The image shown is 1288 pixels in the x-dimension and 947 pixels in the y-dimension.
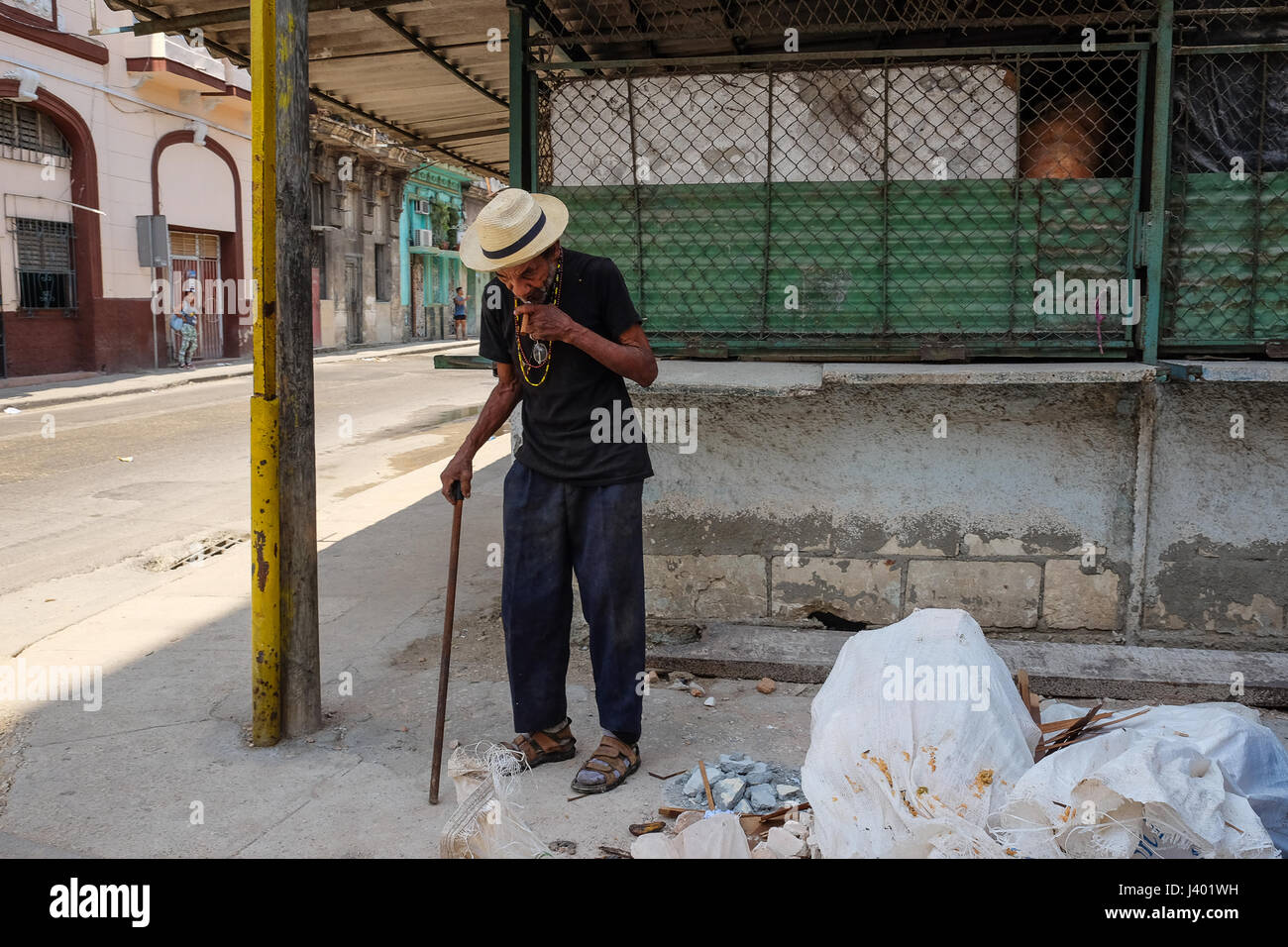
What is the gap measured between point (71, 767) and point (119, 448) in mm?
7908

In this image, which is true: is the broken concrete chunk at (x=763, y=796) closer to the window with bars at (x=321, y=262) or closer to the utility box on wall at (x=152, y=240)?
the utility box on wall at (x=152, y=240)

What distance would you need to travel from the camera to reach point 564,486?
3.52m

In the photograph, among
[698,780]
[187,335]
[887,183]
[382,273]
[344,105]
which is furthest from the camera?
[382,273]

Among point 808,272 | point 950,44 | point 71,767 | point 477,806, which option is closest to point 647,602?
point 808,272

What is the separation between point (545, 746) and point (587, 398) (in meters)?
1.17

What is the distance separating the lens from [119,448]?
34.7ft

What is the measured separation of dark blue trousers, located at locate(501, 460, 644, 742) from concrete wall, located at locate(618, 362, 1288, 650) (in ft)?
3.21

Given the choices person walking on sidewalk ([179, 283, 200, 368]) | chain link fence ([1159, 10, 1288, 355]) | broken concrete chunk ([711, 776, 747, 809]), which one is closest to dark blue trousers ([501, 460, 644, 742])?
broken concrete chunk ([711, 776, 747, 809])

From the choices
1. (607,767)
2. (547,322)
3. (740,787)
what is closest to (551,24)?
(547,322)

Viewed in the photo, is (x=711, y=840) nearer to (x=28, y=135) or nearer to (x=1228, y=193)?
(x=1228, y=193)

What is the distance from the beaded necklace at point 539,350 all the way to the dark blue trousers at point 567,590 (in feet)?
1.05

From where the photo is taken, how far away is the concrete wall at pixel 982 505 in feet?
14.7

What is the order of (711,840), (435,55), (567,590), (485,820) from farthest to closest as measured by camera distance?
(435,55) < (567,590) < (485,820) < (711,840)

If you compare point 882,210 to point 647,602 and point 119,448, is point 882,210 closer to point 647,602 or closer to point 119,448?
point 647,602
